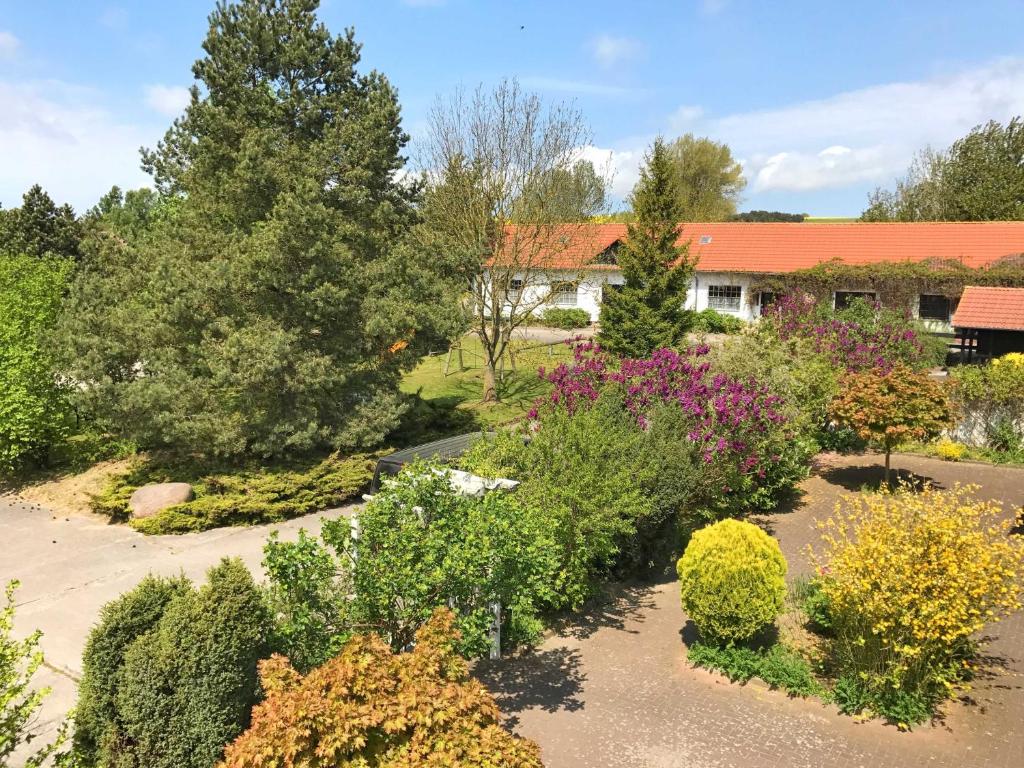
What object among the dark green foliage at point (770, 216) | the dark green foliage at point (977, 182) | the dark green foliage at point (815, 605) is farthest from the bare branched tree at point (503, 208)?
the dark green foliage at point (770, 216)

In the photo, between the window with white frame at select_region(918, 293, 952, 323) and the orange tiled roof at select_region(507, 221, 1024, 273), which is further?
the orange tiled roof at select_region(507, 221, 1024, 273)

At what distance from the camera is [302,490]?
14.3 meters

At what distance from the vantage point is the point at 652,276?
72.4 ft

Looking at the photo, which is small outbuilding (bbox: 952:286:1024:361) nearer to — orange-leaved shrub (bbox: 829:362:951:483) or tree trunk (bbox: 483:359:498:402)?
orange-leaved shrub (bbox: 829:362:951:483)

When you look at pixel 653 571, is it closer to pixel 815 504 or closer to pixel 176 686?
pixel 815 504

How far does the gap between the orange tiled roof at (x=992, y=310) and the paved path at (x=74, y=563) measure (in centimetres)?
1828

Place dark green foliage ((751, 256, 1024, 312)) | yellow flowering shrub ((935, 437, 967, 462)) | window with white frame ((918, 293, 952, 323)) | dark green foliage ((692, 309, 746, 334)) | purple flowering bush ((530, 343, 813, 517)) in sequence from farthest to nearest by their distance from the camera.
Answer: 1. dark green foliage ((692, 309, 746, 334))
2. window with white frame ((918, 293, 952, 323))
3. dark green foliage ((751, 256, 1024, 312))
4. yellow flowering shrub ((935, 437, 967, 462))
5. purple flowering bush ((530, 343, 813, 517))

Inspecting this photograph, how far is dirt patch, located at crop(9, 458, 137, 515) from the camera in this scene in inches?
595

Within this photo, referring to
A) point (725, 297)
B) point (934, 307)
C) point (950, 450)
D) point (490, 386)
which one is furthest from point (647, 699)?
point (725, 297)

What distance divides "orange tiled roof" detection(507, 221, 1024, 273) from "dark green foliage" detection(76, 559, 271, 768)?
24971 mm

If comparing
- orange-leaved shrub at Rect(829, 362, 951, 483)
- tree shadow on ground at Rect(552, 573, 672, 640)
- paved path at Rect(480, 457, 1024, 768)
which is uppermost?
orange-leaved shrub at Rect(829, 362, 951, 483)

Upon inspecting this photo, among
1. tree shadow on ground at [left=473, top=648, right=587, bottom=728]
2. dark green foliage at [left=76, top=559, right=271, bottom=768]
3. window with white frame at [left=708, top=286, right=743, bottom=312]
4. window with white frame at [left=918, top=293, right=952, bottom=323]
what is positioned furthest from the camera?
window with white frame at [left=708, top=286, right=743, bottom=312]

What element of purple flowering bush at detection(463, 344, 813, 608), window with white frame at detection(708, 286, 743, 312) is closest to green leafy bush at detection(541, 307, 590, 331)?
window with white frame at detection(708, 286, 743, 312)

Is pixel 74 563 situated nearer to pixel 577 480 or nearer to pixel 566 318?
pixel 577 480
